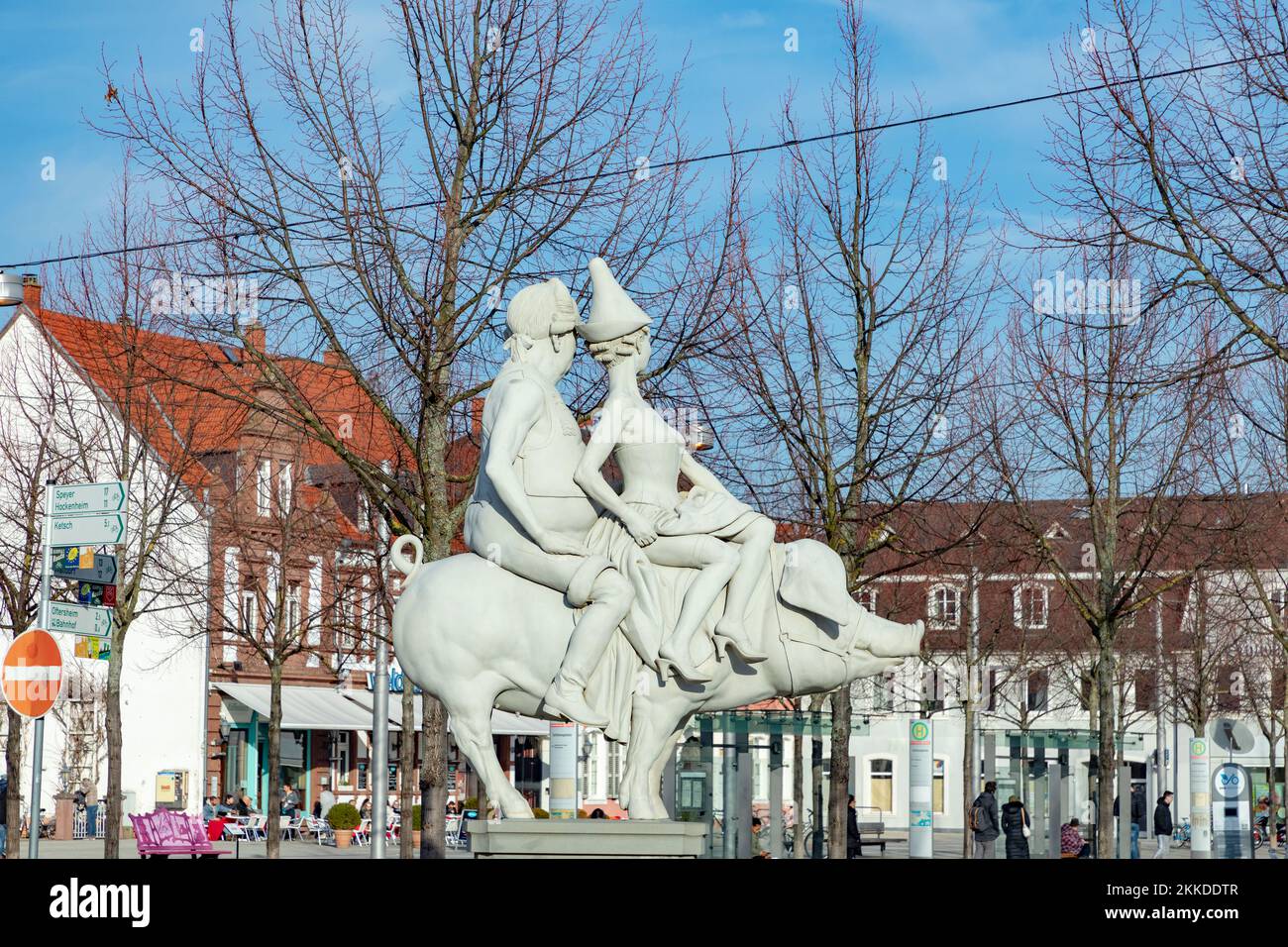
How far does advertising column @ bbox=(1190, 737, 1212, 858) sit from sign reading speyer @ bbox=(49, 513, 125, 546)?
1673cm

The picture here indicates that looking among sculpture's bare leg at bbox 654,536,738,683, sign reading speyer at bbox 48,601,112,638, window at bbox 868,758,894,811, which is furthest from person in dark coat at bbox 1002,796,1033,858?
window at bbox 868,758,894,811

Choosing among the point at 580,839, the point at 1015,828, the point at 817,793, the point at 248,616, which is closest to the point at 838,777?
the point at 1015,828

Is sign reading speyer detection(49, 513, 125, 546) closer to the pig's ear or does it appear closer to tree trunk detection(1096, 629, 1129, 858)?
the pig's ear

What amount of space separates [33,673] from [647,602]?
7157 millimetres

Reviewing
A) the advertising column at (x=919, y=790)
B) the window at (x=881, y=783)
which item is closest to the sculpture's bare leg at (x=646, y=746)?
the advertising column at (x=919, y=790)

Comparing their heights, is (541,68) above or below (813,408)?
above

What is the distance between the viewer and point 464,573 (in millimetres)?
9164

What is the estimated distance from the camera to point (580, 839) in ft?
29.1

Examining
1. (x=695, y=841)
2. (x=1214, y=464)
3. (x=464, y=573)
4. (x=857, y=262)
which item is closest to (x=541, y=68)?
(x=857, y=262)

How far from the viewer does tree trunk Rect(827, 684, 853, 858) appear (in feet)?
63.0

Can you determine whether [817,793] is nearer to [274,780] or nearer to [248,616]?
[274,780]
